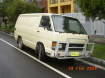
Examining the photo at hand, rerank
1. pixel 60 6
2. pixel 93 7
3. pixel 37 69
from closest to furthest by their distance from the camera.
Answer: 1. pixel 37 69
2. pixel 93 7
3. pixel 60 6

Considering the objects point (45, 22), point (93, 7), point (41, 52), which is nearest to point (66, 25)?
point (45, 22)

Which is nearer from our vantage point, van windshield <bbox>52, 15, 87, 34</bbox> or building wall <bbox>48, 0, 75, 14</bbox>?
van windshield <bbox>52, 15, 87, 34</bbox>

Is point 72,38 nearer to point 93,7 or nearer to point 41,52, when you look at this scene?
point 41,52

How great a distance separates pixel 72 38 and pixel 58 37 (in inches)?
22.8

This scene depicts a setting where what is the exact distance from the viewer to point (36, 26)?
13.2m

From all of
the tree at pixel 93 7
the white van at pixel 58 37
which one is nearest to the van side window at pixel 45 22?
the white van at pixel 58 37

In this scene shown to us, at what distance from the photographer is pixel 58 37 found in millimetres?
11156

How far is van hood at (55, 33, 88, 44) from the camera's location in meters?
11.1

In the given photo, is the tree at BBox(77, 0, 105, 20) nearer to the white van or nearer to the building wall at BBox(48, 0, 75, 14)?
the white van

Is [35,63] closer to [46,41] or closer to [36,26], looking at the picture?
[46,41]

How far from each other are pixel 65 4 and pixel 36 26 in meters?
28.5

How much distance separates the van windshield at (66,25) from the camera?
39.0 ft

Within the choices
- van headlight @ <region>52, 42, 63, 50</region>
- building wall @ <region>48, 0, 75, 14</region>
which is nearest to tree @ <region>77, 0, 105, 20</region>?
van headlight @ <region>52, 42, 63, 50</region>

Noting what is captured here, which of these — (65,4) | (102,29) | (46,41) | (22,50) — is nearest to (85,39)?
(46,41)
